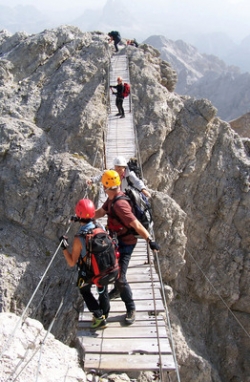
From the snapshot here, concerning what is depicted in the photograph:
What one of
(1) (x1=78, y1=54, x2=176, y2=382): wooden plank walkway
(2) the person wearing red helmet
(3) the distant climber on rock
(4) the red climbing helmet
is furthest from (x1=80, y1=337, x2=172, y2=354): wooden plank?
(3) the distant climber on rock

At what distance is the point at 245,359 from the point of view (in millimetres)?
16547

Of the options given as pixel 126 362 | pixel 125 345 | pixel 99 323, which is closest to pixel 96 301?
pixel 99 323

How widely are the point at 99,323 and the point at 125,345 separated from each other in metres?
0.73

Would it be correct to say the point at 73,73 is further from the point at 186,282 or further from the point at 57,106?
the point at 186,282

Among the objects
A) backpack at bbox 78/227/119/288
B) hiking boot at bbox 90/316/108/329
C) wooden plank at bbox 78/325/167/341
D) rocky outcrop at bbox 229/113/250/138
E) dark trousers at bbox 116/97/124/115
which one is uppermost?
dark trousers at bbox 116/97/124/115

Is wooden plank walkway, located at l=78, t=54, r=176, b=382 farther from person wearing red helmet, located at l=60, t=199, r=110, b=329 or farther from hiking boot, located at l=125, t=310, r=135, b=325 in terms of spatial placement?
person wearing red helmet, located at l=60, t=199, r=110, b=329

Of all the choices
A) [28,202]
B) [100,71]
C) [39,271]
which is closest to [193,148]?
[100,71]

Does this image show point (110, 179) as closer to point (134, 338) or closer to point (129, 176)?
point (129, 176)

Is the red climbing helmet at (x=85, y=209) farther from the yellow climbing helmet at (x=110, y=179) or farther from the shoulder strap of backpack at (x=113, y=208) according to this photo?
the yellow climbing helmet at (x=110, y=179)

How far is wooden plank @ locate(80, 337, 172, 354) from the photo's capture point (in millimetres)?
6711

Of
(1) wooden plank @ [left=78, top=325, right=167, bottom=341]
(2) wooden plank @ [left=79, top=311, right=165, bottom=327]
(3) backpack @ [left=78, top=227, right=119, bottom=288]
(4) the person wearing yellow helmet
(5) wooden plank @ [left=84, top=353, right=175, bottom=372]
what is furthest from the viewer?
(2) wooden plank @ [left=79, top=311, right=165, bottom=327]

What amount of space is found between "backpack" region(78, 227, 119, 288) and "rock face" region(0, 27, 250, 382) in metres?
5.31

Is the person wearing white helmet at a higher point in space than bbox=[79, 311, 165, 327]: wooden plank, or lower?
higher

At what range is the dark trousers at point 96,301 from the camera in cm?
683
